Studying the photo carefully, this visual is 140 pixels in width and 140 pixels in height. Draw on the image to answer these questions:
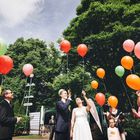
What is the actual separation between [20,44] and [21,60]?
7.17 feet

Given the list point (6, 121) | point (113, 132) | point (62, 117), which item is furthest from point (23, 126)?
point (6, 121)

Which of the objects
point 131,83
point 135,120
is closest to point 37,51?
point 135,120

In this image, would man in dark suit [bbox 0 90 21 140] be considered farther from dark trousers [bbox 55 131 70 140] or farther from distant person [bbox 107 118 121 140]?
distant person [bbox 107 118 121 140]

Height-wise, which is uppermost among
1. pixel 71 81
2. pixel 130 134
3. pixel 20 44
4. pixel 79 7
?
pixel 20 44

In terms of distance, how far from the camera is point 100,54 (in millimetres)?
25453

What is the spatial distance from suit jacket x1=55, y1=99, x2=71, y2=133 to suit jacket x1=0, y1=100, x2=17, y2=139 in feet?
3.34

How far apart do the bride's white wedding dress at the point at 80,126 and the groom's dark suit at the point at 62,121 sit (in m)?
1.44

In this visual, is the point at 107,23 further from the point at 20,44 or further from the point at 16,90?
the point at 20,44

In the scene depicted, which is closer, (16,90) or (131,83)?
(131,83)

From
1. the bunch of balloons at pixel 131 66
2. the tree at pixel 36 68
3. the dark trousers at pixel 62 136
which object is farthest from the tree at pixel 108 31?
the dark trousers at pixel 62 136

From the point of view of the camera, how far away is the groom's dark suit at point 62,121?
722 cm

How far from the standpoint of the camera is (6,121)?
666 centimetres

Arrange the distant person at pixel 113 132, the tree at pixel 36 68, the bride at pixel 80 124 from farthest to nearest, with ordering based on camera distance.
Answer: the tree at pixel 36 68, the distant person at pixel 113 132, the bride at pixel 80 124

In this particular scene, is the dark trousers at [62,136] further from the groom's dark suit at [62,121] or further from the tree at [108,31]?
the tree at [108,31]
